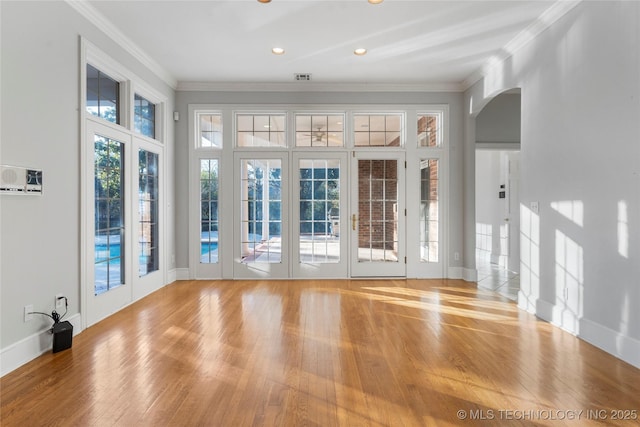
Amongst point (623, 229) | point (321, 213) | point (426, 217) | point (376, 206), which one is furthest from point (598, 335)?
point (321, 213)

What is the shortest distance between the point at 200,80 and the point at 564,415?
562 cm

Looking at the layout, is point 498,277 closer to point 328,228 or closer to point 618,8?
point 328,228

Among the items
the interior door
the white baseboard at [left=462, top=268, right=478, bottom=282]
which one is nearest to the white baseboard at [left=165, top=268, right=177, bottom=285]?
the interior door

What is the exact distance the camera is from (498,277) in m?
5.82

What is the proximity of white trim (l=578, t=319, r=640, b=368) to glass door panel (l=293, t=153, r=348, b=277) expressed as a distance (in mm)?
3162

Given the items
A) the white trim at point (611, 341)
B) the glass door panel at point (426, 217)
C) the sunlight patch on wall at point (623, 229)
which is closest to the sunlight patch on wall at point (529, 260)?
the white trim at point (611, 341)

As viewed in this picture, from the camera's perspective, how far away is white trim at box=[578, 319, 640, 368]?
8.37ft

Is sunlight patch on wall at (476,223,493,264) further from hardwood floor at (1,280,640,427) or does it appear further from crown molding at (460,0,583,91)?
hardwood floor at (1,280,640,427)

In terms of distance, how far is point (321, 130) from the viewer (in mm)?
5578

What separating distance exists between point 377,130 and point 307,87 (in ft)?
4.24

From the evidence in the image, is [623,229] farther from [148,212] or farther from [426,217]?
[148,212]

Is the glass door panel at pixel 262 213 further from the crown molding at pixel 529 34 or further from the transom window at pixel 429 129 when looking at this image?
the crown molding at pixel 529 34

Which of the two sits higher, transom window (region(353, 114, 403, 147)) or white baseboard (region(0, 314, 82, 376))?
transom window (region(353, 114, 403, 147))

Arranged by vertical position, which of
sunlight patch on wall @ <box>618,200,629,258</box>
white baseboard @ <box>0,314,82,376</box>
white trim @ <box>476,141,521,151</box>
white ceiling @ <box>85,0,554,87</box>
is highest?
white ceiling @ <box>85,0,554,87</box>
